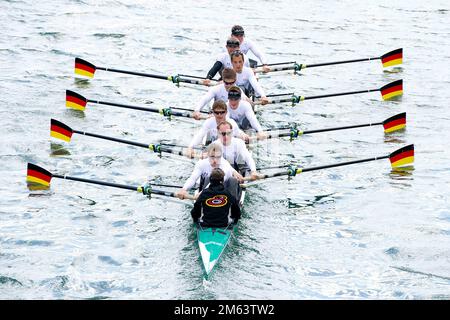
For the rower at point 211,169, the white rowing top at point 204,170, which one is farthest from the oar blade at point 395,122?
the white rowing top at point 204,170

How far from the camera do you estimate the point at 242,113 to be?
18.5 metres

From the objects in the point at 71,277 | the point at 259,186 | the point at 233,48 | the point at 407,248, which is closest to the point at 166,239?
the point at 71,277

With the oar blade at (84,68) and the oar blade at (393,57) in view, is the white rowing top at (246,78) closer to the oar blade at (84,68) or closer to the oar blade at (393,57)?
the oar blade at (84,68)

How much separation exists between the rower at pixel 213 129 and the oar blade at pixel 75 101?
5.79 metres

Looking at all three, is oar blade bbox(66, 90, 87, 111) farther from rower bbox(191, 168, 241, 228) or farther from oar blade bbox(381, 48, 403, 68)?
oar blade bbox(381, 48, 403, 68)

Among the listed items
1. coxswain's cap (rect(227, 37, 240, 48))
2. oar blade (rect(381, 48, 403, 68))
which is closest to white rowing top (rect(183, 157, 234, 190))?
coxswain's cap (rect(227, 37, 240, 48))

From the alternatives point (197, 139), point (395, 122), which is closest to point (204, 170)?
point (197, 139)

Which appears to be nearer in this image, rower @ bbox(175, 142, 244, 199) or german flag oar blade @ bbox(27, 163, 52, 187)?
rower @ bbox(175, 142, 244, 199)

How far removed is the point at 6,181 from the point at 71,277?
4.94m

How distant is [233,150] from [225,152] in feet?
0.55

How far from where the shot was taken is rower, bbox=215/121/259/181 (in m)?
16.2

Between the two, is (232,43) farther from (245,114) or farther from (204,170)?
(204,170)

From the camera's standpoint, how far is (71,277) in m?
14.3

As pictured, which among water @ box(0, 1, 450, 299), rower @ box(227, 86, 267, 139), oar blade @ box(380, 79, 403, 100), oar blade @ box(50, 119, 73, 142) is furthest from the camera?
oar blade @ box(380, 79, 403, 100)
